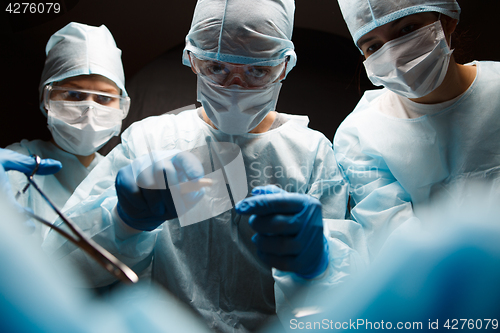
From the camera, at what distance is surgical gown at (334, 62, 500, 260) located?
1.21 meters

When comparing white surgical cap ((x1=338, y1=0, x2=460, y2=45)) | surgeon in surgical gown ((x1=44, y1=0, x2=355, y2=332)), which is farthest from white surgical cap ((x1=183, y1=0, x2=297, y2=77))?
white surgical cap ((x1=338, y1=0, x2=460, y2=45))

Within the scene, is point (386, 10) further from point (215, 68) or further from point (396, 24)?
point (215, 68)

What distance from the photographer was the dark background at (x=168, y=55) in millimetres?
1133

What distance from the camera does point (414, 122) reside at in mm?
1298

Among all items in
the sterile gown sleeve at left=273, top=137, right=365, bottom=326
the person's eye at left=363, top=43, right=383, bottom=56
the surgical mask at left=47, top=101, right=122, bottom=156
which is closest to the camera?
the sterile gown sleeve at left=273, top=137, right=365, bottom=326

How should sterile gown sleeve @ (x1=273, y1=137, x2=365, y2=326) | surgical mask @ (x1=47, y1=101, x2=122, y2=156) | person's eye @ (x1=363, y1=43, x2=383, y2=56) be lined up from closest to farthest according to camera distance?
1. sterile gown sleeve @ (x1=273, y1=137, x2=365, y2=326)
2. surgical mask @ (x1=47, y1=101, x2=122, y2=156)
3. person's eye @ (x1=363, y1=43, x2=383, y2=56)

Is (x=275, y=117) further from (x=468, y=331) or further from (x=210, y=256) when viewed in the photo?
(x=468, y=331)

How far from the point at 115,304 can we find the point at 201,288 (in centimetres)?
29

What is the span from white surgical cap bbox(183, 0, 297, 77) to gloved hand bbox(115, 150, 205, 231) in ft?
1.18

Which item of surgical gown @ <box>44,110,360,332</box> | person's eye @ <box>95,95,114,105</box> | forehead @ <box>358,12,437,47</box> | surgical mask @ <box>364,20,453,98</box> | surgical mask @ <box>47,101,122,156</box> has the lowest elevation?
surgical gown @ <box>44,110,360,332</box>

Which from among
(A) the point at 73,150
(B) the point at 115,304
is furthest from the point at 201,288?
(A) the point at 73,150

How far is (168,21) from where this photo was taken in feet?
4.12

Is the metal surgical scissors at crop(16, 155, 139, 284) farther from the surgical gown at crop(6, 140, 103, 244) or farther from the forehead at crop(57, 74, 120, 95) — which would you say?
the forehead at crop(57, 74, 120, 95)

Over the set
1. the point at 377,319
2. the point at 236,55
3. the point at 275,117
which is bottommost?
the point at 377,319
